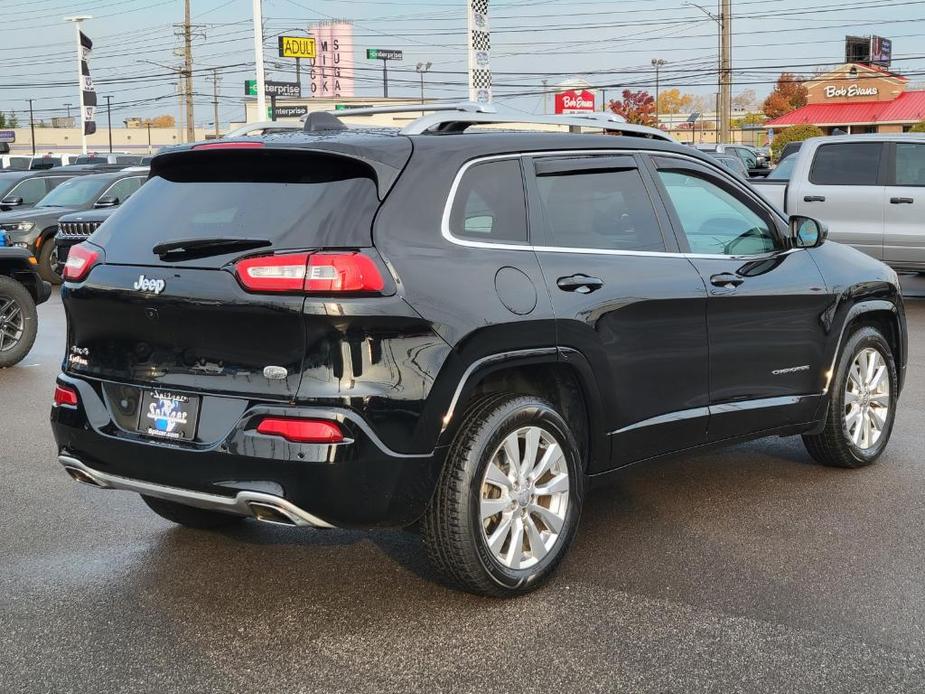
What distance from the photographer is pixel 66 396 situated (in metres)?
4.82

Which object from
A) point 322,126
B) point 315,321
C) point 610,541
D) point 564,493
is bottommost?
point 610,541

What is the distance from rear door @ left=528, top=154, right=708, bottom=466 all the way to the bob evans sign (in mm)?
71865

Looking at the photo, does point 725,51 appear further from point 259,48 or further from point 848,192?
point 848,192

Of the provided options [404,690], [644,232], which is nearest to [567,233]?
[644,232]

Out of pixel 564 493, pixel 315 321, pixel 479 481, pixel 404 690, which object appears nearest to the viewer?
pixel 404 690

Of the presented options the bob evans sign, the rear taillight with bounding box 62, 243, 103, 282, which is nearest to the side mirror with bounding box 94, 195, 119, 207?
the rear taillight with bounding box 62, 243, 103, 282

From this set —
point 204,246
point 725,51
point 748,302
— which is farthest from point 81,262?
point 725,51

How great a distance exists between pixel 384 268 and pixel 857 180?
12077 mm

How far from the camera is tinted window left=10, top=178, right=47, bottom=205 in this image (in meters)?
22.2

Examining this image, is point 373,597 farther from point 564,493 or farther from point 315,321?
point 315,321

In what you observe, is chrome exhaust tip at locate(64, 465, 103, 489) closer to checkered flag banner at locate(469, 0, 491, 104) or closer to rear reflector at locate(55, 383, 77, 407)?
rear reflector at locate(55, 383, 77, 407)

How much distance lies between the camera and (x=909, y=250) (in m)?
14.7

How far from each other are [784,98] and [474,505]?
4480 inches

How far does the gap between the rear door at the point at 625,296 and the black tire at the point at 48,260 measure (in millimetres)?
15833
